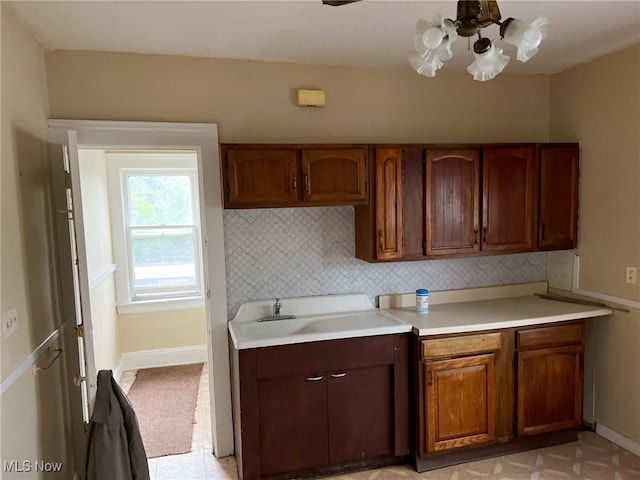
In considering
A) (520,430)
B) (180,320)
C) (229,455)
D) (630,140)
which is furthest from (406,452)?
(180,320)

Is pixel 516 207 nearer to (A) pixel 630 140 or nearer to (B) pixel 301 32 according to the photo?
(A) pixel 630 140

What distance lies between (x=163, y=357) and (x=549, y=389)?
3.50 meters

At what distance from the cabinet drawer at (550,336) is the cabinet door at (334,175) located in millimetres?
1303

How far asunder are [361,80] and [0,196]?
2.16m

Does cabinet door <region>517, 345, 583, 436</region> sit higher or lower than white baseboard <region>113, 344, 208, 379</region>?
higher

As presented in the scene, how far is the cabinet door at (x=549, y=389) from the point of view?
285 centimetres

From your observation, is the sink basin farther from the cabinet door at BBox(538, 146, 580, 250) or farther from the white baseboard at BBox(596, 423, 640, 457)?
the white baseboard at BBox(596, 423, 640, 457)

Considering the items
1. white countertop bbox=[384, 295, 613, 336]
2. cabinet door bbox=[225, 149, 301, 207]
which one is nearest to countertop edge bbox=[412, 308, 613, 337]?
white countertop bbox=[384, 295, 613, 336]

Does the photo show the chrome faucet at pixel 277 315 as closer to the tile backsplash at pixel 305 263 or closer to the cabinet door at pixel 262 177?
the tile backsplash at pixel 305 263

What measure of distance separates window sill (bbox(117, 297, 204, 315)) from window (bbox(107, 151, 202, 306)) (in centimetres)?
5

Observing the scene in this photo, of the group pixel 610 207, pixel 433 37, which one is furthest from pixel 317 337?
pixel 610 207

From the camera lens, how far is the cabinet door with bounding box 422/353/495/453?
2691mm

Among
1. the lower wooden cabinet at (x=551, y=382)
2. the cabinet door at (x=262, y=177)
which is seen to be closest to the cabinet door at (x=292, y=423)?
the cabinet door at (x=262, y=177)

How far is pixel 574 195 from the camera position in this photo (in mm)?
3115
